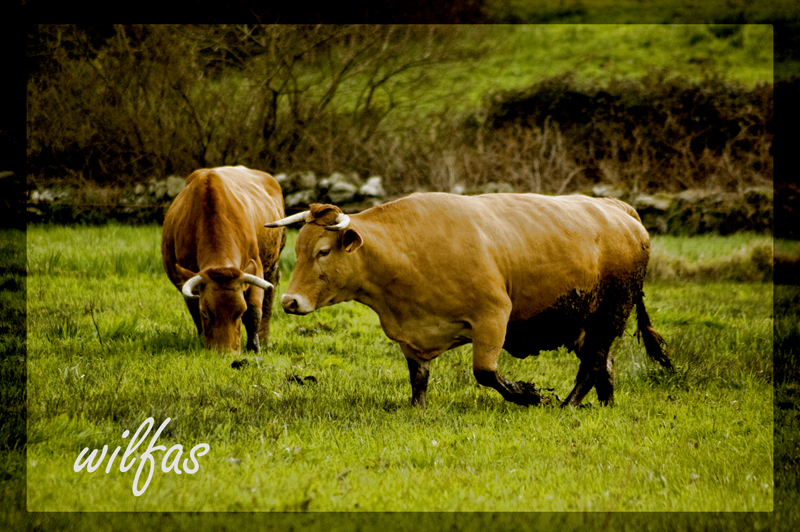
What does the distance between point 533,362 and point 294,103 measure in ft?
43.1

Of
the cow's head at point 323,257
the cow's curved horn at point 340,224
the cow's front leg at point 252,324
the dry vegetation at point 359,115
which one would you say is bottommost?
the dry vegetation at point 359,115

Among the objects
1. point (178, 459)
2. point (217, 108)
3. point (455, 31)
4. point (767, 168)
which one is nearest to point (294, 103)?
point (217, 108)

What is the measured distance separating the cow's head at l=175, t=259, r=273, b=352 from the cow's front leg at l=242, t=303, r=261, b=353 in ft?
1.77

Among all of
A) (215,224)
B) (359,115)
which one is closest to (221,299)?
(215,224)

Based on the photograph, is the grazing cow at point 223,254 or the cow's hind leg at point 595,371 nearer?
the cow's hind leg at point 595,371

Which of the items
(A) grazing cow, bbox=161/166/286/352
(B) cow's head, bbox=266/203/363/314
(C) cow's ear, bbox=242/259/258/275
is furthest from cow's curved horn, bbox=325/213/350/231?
(C) cow's ear, bbox=242/259/258/275

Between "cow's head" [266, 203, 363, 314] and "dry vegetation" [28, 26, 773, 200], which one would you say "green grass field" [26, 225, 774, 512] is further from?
"dry vegetation" [28, 26, 773, 200]

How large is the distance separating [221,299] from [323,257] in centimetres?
210

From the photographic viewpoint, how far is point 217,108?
18938 mm

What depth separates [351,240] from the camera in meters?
5.74

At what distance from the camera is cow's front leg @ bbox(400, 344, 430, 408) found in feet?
20.5

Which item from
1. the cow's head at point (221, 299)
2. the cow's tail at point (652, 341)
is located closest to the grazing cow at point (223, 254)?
the cow's head at point (221, 299)

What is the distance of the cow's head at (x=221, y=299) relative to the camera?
296 inches

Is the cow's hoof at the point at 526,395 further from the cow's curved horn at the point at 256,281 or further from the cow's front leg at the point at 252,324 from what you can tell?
the cow's front leg at the point at 252,324
